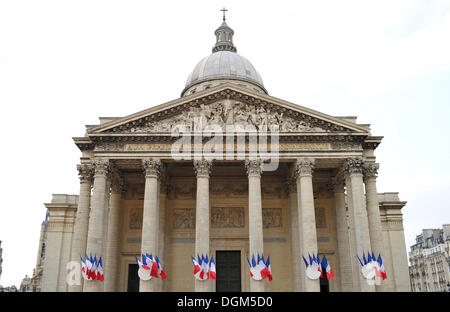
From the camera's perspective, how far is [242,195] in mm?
30422

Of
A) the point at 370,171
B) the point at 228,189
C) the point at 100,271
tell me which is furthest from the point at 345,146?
the point at 100,271

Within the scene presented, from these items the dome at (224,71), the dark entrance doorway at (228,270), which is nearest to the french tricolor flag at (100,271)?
the dark entrance doorway at (228,270)

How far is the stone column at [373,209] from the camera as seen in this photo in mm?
24938

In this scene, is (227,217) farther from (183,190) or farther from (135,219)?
(135,219)

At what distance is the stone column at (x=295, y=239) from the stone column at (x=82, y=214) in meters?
13.1

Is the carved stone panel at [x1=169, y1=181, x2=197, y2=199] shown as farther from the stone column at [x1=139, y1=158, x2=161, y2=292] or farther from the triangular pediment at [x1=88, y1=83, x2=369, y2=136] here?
the triangular pediment at [x1=88, y1=83, x2=369, y2=136]

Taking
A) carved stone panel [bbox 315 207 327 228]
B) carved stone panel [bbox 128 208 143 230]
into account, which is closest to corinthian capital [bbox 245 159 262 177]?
carved stone panel [bbox 315 207 327 228]

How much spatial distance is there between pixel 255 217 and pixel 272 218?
5997 millimetres

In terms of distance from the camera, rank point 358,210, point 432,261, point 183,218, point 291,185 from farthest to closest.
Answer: point 432,261, point 183,218, point 291,185, point 358,210

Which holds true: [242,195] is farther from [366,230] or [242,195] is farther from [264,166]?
[366,230]

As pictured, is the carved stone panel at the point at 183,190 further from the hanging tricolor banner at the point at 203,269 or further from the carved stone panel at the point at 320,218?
the carved stone panel at the point at 320,218

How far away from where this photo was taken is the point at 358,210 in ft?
80.9

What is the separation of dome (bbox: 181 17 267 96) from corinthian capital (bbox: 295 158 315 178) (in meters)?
25.0
